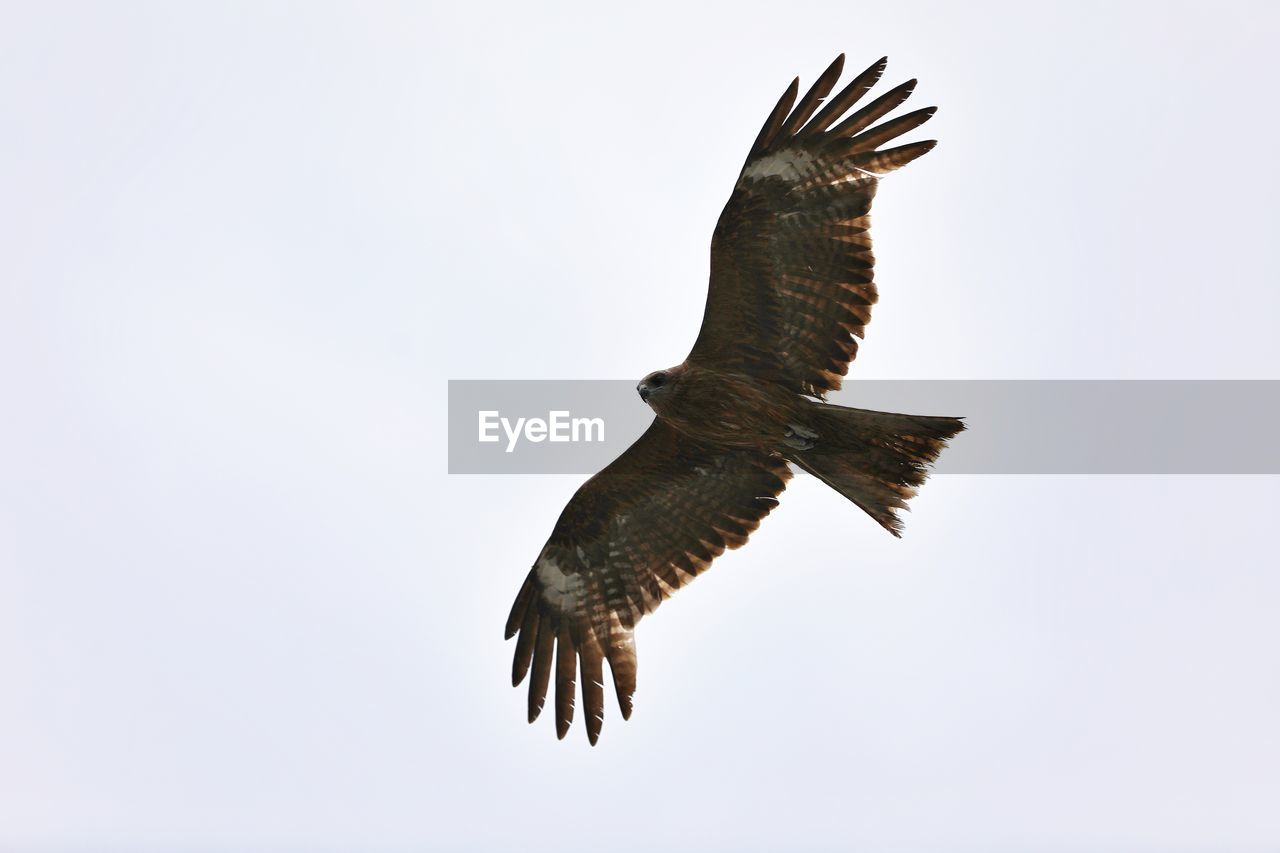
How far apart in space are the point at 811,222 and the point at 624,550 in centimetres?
→ 311

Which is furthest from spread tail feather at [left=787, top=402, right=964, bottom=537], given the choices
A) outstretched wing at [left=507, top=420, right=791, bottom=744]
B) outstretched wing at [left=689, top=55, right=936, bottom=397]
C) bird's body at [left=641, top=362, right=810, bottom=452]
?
outstretched wing at [left=507, top=420, right=791, bottom=744]

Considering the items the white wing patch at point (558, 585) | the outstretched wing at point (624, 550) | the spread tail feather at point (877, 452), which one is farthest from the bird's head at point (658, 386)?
the white wing patch at point (558, 585)

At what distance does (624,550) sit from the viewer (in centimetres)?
1110

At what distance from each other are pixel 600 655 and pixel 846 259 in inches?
142

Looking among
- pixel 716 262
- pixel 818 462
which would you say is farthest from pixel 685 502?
pixel 716 262

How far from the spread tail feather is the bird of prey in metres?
0.01

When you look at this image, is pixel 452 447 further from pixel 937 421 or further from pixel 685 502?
pixel 937 421

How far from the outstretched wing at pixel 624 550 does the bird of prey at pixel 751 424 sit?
1 cm

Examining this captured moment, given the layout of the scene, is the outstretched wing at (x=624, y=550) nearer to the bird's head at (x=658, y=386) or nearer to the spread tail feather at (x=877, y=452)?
the bird's head at (x=658, y=386)

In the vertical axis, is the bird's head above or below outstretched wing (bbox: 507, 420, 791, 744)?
above

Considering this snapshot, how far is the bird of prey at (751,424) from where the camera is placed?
952cm

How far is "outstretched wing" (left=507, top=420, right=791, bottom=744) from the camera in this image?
10.7 meters

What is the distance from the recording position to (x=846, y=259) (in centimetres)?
961

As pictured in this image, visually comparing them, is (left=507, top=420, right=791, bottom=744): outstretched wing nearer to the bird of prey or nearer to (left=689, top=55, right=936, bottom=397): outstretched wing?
the bird of prey
